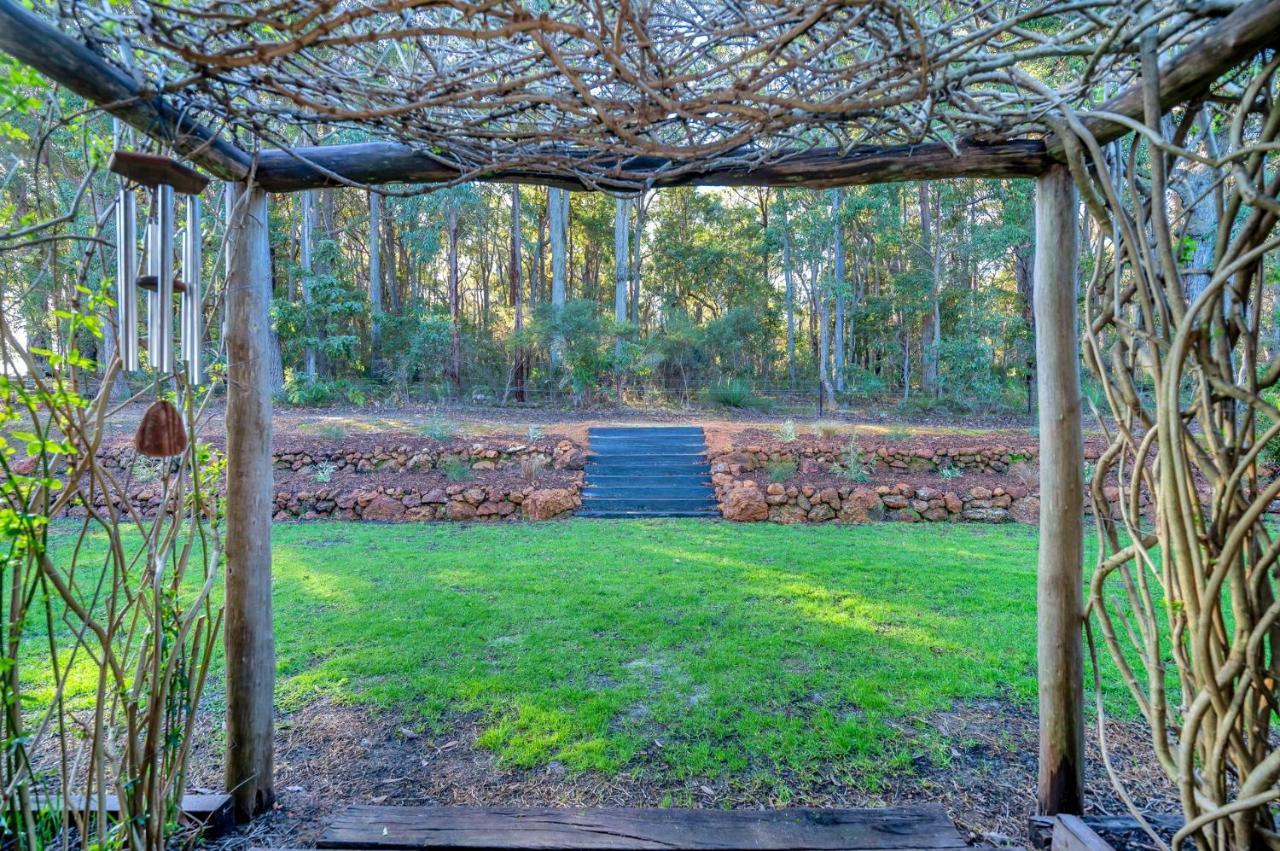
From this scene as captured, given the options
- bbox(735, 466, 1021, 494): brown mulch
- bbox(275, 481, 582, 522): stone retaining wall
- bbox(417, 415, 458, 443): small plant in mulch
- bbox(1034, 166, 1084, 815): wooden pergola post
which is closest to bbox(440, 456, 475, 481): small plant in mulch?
bbox(275, 481, 582, 522): stone retaining wall

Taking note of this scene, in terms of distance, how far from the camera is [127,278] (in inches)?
61.1

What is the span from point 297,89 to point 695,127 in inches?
42.2

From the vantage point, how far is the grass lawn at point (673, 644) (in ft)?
8.58

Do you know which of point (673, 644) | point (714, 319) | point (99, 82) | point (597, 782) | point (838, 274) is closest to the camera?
point (99, 82)

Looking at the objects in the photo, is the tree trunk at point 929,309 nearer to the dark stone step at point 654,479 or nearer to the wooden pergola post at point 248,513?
the dark stone step at point 654,479

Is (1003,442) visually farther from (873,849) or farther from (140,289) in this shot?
(140,289)

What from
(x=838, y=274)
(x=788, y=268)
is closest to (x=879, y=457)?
(x=838, y=274)

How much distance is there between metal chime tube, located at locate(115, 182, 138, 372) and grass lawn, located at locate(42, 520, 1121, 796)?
6.21ft

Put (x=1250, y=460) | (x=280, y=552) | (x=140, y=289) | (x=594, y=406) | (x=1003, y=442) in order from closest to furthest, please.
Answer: (x=1250, y=460) < (x=140, y=289) < (x=280, y=552) < (x=1003, y=442) < (x=594, y=406)

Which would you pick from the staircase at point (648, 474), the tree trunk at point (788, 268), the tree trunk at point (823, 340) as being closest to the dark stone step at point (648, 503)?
the staircase at point (648, 474)

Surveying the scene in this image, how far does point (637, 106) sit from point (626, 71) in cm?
24

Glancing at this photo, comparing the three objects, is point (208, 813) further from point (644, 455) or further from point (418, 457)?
point (644, 455)

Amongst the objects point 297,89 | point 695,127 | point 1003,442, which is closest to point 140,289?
point 297,89

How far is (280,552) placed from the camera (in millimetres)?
5754
